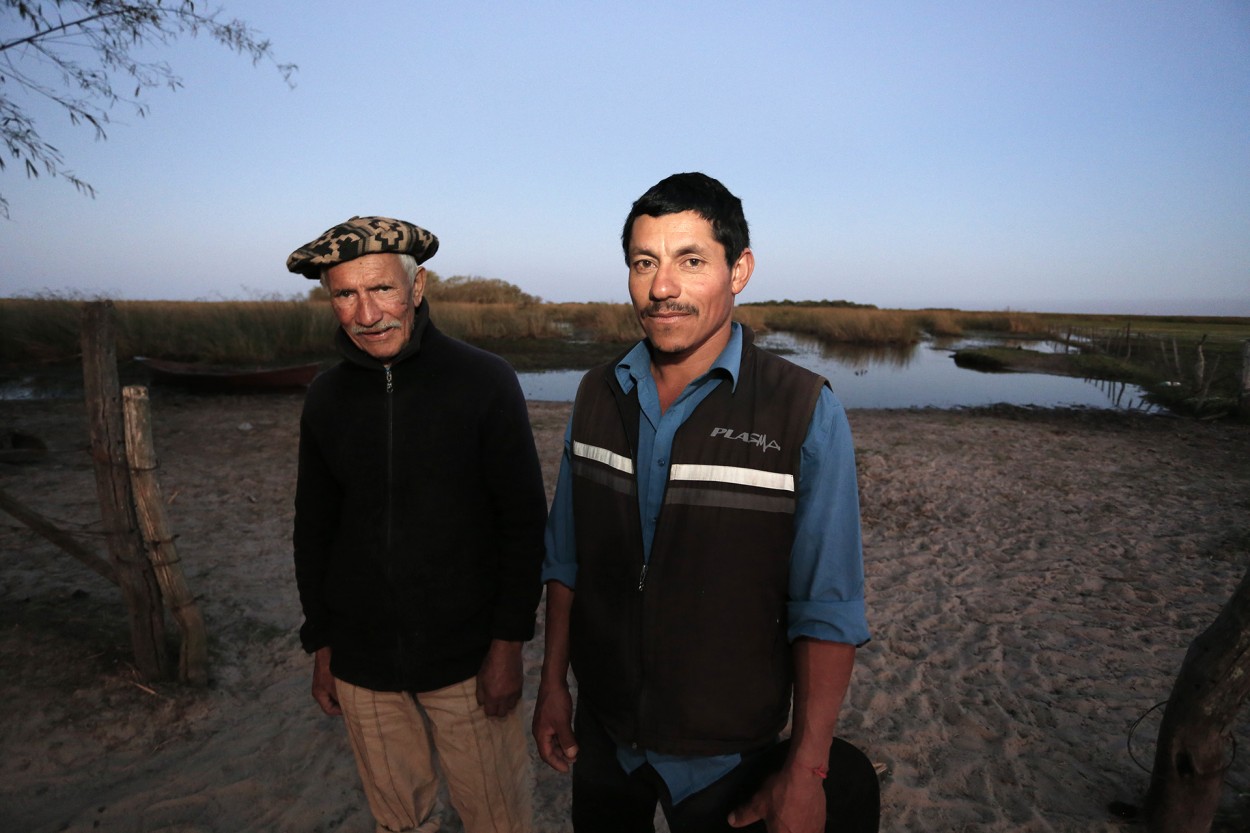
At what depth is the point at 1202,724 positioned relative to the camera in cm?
233

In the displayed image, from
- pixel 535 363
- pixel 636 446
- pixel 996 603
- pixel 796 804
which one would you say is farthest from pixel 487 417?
pixel 535 363

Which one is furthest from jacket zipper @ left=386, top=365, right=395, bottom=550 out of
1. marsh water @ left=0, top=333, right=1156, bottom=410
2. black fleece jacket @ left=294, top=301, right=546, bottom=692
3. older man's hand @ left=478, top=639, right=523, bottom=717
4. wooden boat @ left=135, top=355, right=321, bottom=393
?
marsh water @ left=0, top=333, right=1156, bottom=410

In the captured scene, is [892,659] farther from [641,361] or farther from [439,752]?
[641,361]

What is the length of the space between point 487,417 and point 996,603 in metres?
4.88

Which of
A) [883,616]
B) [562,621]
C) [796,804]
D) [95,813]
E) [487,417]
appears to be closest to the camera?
[796,804]

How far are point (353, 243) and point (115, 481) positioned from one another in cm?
251

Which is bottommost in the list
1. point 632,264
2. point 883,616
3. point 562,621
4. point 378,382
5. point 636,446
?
point 883,616

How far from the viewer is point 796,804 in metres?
1.22

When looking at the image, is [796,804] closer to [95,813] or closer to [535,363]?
[95,813]

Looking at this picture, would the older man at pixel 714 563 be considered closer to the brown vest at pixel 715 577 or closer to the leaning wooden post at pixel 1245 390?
the brown vest at pixel 715 577

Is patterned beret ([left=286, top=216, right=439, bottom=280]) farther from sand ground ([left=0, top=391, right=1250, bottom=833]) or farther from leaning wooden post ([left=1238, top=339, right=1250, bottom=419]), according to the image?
leaning wooden post ([left=1238, top=339, right=1250, bottom=419])

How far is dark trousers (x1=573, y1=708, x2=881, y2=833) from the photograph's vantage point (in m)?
1.30

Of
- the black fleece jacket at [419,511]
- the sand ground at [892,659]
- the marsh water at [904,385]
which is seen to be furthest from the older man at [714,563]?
the marsh water at [904,385]

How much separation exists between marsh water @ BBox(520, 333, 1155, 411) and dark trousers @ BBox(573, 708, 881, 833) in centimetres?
1230
